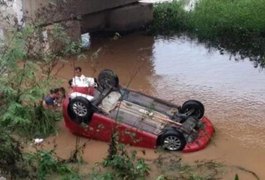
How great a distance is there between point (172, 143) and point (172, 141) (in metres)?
0.05

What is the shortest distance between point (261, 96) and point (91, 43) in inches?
302

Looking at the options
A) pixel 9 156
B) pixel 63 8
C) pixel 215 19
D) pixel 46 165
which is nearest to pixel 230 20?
pixel 215 19

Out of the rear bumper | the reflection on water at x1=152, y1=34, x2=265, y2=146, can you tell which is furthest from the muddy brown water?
the rear bumper

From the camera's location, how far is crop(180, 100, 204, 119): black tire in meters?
10.8

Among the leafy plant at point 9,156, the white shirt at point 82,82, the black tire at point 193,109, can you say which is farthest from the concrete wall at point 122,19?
the leafy plant at point 9,156

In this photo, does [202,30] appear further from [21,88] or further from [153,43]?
[21,88]

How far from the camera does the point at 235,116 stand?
12.0 metres

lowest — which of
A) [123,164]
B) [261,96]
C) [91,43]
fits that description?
[123,164]

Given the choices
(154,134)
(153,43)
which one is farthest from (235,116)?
(153,43)

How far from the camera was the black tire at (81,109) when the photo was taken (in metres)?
10.1

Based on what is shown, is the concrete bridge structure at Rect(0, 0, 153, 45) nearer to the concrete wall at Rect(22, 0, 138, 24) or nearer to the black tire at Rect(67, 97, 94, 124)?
the concrete wall at Rect(22, 0, 138, 24)

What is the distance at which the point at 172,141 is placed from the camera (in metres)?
9.87

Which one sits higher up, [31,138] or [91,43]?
[91,43]

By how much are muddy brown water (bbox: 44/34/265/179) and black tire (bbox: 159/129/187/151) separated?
25cm
